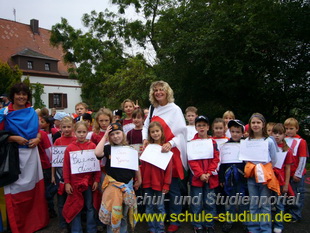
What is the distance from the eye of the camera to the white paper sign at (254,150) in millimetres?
3492

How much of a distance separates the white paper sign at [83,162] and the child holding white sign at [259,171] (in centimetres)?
212

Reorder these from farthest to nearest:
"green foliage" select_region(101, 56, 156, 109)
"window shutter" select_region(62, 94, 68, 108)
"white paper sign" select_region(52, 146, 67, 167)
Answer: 1. "window shutter" select_region(62, 94, 68, 108)
2. "green foliage" select_region(101, 56, 156, 109)
3. "white paper sign" select_region(52, 146, 67, 167)

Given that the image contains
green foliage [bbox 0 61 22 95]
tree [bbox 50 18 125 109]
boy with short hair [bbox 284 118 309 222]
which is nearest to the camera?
→ boy with short hair [bbox 284 118 309 222]

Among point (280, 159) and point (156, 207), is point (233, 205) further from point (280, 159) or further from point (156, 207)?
point (156, 207)

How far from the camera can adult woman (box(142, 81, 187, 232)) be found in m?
3.78

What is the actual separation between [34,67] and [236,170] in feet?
105

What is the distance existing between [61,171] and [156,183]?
5.07 feet

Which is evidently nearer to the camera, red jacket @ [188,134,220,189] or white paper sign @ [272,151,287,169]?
red jacket @ [188,134,220,189]

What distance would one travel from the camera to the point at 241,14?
9273mm

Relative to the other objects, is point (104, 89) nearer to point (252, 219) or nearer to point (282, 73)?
point (282, 73)

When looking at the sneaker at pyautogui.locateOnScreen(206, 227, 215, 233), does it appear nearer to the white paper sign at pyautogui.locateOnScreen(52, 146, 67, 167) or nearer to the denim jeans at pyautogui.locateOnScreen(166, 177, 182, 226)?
the denim jeans at pyautogui.locateOnScreen(166, 177, 182, 226)

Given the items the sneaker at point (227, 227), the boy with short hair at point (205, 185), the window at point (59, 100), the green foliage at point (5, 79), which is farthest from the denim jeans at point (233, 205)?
the window at point (59, 100)

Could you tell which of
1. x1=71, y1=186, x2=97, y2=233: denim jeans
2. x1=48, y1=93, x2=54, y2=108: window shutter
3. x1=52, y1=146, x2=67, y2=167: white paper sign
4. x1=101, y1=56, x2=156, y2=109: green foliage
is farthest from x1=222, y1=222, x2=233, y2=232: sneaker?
x1=48, y1=93, x2=54, y2=108: window shutter

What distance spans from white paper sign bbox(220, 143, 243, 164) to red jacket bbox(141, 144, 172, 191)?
85 centimetres
